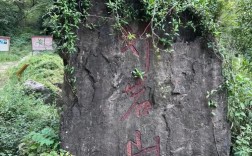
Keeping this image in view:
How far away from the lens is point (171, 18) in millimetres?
4184

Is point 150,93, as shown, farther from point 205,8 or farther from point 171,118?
point 205,8

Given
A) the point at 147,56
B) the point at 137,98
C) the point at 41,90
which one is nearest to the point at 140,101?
the point at 137,98

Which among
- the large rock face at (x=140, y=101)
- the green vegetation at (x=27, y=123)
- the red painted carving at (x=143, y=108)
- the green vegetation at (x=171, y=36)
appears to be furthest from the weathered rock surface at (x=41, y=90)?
the red painted carving at (x=143, y=108)

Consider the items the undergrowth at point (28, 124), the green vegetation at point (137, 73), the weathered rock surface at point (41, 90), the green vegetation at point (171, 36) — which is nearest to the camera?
the green vegetation at point (171, 36)

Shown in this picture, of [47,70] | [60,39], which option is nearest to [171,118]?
[60,39]

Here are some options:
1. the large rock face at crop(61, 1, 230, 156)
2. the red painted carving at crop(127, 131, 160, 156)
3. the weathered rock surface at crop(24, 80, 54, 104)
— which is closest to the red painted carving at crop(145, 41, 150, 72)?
the large rock face at crop(61, 1, 230, 156)

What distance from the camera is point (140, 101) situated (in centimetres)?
420

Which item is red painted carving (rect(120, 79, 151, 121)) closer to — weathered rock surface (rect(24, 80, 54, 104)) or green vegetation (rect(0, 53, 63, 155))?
green vegetation (rect(0, 53, 63, 155))

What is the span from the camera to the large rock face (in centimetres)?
407

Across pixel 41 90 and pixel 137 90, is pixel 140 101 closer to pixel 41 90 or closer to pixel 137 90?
pixel 137 90

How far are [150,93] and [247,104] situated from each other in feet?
4.84

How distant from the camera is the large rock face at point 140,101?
4066mm

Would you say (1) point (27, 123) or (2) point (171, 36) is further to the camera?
(1) point (27, 123)

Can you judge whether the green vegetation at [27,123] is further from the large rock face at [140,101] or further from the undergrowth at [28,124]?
the large rock face at [140,101]
